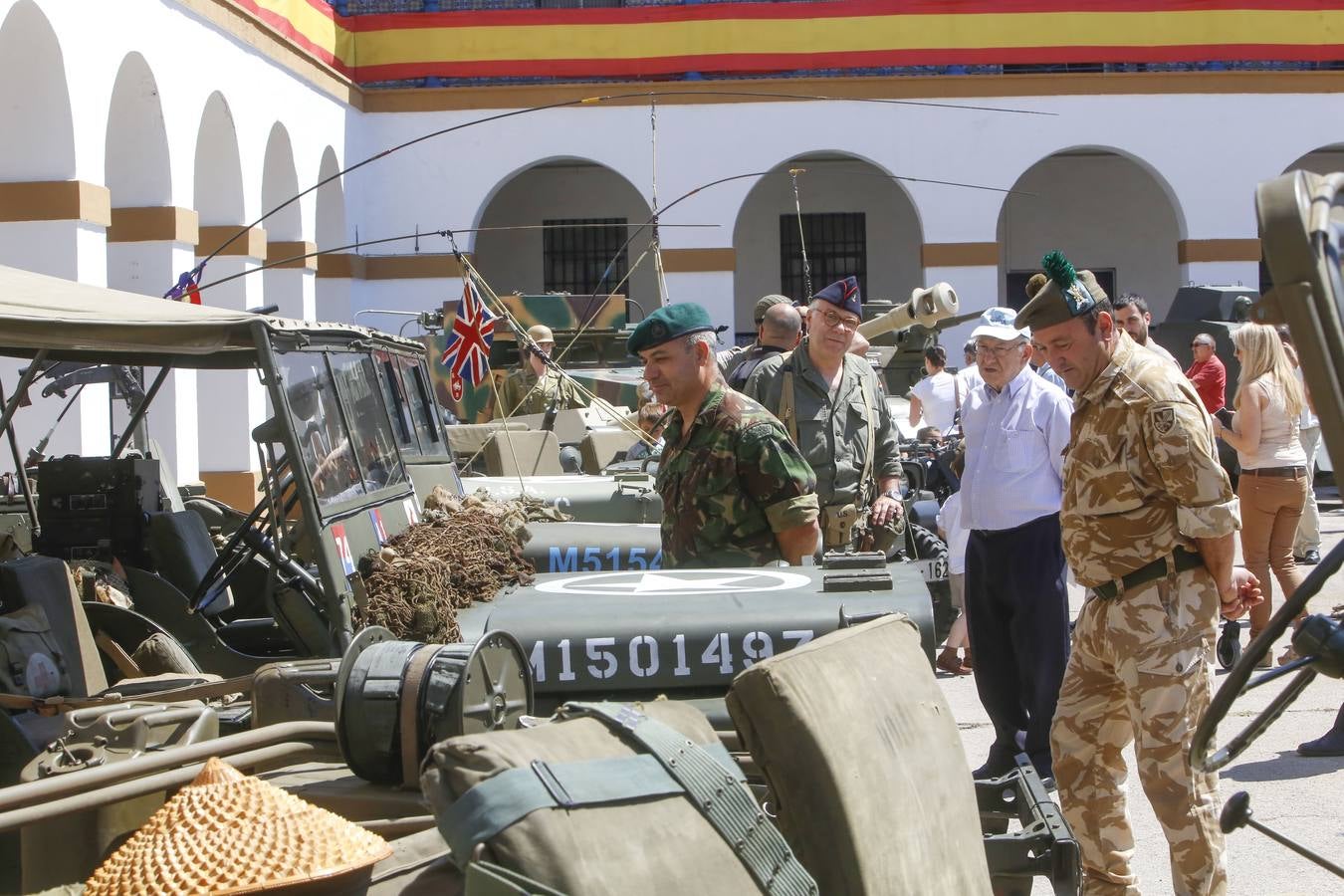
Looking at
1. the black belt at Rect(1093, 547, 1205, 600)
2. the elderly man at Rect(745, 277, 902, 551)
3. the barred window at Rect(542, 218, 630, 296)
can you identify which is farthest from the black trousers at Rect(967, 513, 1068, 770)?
the barred window at Rect(542, 218, 630, 296)

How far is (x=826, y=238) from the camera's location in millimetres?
23734

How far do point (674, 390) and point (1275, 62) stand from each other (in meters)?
18.1

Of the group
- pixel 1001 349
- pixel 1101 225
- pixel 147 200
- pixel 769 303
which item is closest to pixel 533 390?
pixel 769 303

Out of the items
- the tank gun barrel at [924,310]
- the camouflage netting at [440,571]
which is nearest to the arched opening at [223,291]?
the tank gun barrel at [924,310]

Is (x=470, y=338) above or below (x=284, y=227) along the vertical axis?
below

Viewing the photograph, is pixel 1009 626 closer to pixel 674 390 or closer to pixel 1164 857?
pixel 1164 857

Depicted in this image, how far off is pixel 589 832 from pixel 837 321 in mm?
4387

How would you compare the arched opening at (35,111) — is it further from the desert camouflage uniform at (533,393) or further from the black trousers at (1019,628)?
the black trousers at (1019,628)

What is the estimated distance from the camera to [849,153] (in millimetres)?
20000

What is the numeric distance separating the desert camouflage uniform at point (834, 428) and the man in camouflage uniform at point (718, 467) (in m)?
1.59

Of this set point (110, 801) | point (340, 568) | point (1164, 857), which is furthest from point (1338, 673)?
point (1164, 857)

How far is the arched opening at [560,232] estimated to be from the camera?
2328cm

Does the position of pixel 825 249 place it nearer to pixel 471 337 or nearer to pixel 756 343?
pixel 471 337

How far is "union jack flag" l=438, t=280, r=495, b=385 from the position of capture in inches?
391
